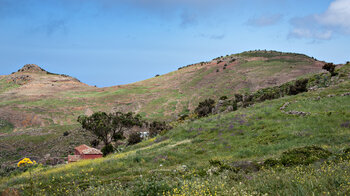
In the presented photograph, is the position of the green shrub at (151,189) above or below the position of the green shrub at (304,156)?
above

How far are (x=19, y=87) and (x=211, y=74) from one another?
65.3m

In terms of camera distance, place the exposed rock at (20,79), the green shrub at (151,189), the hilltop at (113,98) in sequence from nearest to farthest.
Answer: the green shrub at (151,189) < the hilltop at (113,98) < the exposed rock at (20,79)

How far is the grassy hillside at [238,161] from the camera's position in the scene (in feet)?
26.1

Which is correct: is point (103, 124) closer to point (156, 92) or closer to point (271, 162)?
point (271, 162)

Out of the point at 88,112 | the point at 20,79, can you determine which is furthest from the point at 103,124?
the point at 20,79

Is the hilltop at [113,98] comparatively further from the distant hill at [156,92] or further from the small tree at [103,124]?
the small tree at [103,124]

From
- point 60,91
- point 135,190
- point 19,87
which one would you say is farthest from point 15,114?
point 135,190

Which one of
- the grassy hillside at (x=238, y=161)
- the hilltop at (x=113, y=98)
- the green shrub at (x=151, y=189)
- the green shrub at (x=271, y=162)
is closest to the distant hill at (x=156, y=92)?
the hilltop at (x=113, y=98)

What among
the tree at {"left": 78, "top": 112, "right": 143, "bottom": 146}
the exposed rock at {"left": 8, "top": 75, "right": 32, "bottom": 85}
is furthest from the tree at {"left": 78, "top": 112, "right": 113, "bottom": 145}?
the exposed rock at {"left": 8, "top": 75, "right": 32, "bottom": 85}

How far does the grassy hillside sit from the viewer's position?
7.94m

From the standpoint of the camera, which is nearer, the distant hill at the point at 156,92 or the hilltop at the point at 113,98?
the hilltop at the point at 113,98

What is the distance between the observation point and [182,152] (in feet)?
62.7

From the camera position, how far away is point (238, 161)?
13.8 metres

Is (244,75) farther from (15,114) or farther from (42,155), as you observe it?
(15,114)
